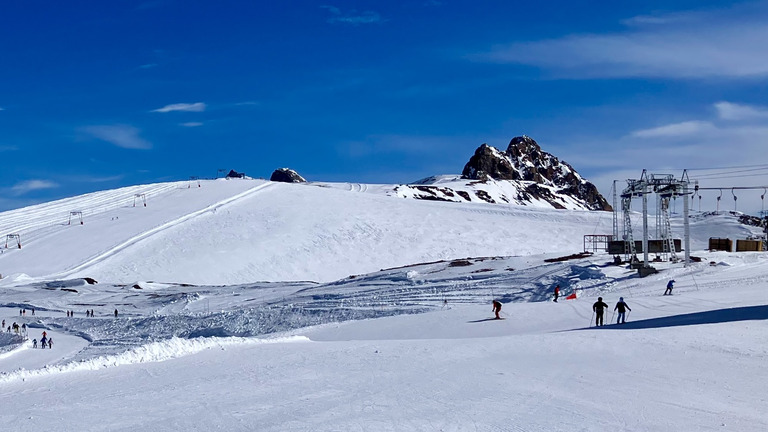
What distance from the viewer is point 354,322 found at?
29.4 m

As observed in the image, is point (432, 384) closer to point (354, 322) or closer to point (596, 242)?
point (354, 322)

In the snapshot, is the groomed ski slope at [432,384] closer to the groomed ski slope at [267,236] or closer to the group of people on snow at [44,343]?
the group of people on snow at [44,343]

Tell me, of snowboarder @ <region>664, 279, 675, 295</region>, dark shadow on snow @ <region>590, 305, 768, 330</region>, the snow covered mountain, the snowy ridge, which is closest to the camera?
the snowy ridge

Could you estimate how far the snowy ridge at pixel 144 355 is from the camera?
16094 mm

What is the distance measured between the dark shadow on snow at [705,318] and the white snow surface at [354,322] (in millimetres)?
151

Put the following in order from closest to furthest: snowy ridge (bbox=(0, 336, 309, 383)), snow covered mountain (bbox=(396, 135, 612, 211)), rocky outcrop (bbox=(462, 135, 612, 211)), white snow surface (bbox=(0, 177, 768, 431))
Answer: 1. white snow surface (bbox=(0, 177, 768, 431))
2. snowy ridge (bbox=(0, 336, 309, 383))
3. snow covered mountain (bbox=(396, 135, 612, 211))
4. rocky outcrop (bbox=(462, 135, 612, 211))

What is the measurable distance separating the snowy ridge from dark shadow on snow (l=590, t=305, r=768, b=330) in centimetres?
1024

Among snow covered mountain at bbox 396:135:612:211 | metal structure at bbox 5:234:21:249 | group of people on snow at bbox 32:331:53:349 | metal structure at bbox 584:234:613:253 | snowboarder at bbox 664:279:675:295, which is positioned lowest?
group of people on snow at bbox 32:331:53:349

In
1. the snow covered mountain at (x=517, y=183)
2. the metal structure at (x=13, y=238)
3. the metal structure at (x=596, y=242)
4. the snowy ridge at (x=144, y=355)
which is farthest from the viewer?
the snow covered mountain at (x=517, y=183)

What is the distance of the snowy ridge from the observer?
52.8 ft

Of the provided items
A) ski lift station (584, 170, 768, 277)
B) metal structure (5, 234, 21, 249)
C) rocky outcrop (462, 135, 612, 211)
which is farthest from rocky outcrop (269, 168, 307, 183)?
ski lift station (584, 170, 768, 277)

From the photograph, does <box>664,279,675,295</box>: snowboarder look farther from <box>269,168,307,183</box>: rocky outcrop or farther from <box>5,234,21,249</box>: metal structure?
<box>269,168,307,183</box>: rocky outcrop

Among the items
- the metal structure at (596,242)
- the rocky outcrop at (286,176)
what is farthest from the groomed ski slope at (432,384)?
the rocky outcrop at (286,176)

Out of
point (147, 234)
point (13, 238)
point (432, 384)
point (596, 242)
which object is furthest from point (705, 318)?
point (13, 238)
